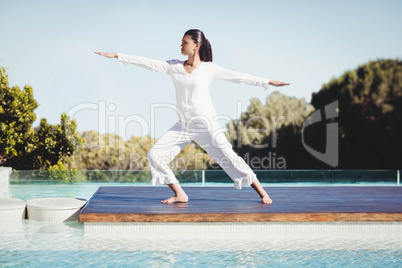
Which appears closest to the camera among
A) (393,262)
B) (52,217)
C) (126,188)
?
(393,262)

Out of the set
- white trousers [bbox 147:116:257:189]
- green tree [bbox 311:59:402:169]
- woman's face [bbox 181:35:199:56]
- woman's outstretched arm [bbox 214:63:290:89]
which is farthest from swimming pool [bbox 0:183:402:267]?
green tree [bbox 311:59:402:169]

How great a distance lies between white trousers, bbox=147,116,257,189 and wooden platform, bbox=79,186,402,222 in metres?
0.35

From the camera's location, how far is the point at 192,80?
511cm

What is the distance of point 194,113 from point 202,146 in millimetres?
369

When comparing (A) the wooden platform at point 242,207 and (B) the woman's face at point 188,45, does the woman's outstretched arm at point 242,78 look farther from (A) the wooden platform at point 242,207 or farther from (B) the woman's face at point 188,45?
(A) the wooden platform at point 242,207

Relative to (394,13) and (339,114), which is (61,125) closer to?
(339,114)

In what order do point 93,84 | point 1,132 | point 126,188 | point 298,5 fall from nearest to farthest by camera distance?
point 126,188, point 1,132, point 298,5, point 93,84

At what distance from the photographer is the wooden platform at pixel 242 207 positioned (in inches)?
189

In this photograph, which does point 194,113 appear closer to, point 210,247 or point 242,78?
point 242,78

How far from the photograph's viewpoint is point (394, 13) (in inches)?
746

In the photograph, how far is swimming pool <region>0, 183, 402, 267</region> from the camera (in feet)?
13.3

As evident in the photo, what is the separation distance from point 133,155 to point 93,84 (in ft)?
18.8

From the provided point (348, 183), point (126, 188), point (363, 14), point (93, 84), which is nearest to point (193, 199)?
point (126, 188)

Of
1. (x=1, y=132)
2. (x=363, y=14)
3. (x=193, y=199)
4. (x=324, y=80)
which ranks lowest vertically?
(x=193, y=199)
